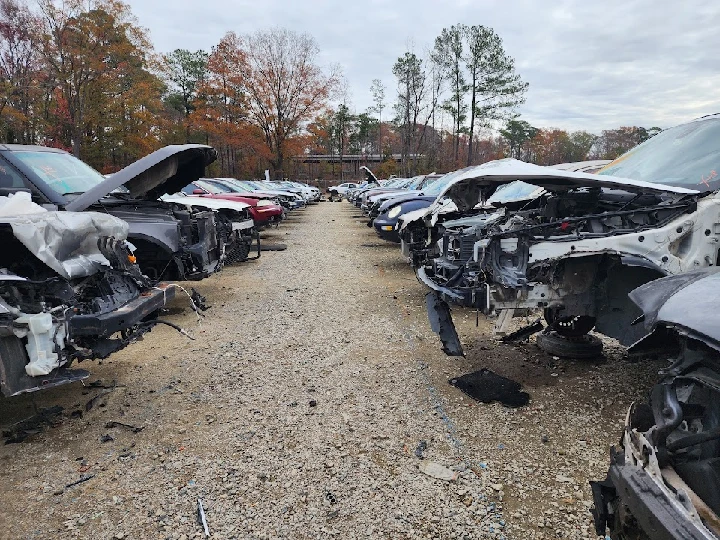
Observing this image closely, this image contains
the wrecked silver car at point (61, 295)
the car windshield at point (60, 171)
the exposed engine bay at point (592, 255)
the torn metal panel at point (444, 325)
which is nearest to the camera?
the wrecked silver car at point (61, 295)

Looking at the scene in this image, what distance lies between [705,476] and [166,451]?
113 inches

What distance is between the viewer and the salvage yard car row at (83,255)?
3.01m

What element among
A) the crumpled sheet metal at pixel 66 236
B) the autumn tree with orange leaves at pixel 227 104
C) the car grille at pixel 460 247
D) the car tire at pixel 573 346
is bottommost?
the car tire at pixel 573 346

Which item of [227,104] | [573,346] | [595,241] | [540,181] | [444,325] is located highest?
[227,104]

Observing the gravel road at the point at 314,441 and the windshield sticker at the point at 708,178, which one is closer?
the gravel road at the point at 314,441

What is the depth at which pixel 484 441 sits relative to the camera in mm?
3268

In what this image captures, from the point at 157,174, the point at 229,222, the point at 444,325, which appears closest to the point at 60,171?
the point at 157,174

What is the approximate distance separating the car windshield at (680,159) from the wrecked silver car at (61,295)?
14.2 feet

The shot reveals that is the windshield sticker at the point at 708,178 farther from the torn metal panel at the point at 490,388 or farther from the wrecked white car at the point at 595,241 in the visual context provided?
the torn metal panel at the point at 490,388

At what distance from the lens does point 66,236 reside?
139 inches

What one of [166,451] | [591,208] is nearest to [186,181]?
[166,451]

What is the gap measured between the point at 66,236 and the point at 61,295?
0.43 metres

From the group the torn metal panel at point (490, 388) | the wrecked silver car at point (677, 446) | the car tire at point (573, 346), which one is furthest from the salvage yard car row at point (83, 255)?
the car tire at point (573, 346)

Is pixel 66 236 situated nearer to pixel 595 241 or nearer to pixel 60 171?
pixel 60 171
